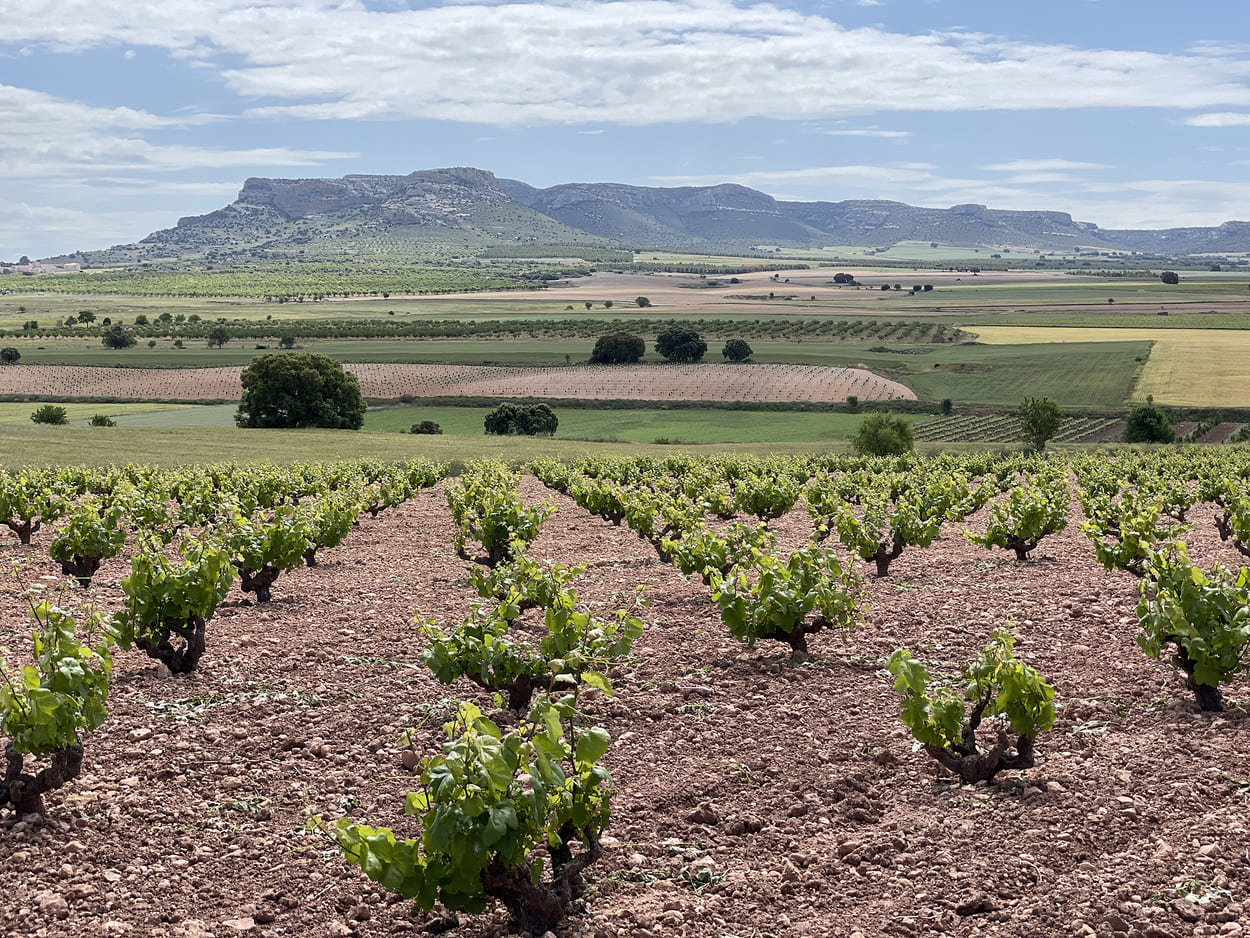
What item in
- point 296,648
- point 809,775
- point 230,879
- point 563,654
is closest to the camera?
point 230,879

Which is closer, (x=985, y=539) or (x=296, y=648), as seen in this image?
(x=296, y=648)

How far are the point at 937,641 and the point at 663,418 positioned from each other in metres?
72.0

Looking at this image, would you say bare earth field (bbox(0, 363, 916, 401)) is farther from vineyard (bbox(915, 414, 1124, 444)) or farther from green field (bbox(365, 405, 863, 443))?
vineyard (bbox(915, 414, 1124, 444))

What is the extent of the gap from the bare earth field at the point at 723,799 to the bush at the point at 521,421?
64.0m

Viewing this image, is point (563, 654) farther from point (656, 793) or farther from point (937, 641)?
point (937, 641)

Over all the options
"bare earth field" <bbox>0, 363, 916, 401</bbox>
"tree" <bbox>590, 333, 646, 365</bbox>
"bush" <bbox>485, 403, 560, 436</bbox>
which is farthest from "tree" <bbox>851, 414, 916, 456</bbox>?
"tree" <bbox>590, 333, 646, 365</bbox>

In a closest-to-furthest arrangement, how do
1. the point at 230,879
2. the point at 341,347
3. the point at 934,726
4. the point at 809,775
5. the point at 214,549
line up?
the point at 230,879 < the point at 934,726 < the point at 809,775 < the point at 214,549 < the point at 341,347

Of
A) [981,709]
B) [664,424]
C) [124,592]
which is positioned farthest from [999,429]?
[981,709]

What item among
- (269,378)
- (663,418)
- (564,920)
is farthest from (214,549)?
(663,418)

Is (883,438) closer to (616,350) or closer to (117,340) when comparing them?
(616,350)

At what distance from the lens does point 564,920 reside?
7164mm

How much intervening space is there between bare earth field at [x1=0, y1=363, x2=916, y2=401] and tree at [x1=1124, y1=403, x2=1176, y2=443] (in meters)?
22.2

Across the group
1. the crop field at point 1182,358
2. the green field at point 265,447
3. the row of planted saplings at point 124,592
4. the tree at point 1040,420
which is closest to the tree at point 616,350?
the crop field at point 1182,358

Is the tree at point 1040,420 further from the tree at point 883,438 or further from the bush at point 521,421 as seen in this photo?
the bush at point 521,421
